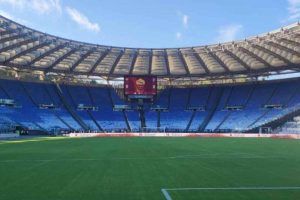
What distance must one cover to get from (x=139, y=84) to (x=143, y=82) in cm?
100

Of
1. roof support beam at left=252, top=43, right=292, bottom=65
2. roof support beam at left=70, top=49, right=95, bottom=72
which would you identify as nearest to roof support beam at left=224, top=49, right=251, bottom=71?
roof support beam at left=252, top=43, right=292, bottom=65

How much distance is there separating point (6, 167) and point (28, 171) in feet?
7.00

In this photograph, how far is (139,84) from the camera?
8244 cm

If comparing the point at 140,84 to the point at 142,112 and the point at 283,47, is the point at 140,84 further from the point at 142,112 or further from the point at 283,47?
the point at 283,47

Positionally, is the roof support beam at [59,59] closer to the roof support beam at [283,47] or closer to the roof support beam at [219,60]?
the roof support beam at [219,60]

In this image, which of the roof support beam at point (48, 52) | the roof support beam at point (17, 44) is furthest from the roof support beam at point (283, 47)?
the roof support beam at point (17, 44)

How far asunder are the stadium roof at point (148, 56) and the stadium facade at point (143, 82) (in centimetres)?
17

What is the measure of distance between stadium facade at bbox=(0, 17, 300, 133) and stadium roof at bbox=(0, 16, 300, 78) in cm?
17

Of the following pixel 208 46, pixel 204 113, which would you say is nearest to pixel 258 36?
pixel 208 46

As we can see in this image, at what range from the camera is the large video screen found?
82.4 m

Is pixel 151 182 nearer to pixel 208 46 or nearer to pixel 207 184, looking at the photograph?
pixel 207 184

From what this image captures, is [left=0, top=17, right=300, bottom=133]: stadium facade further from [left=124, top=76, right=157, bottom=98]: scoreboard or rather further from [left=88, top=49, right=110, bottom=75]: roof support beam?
[left=124, top=76, right=157, bottom=98]: scoreboard

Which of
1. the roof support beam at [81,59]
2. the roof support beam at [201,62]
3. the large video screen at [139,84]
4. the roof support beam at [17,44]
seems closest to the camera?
the roof support beam at [17,44]

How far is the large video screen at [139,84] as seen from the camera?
82.4m
